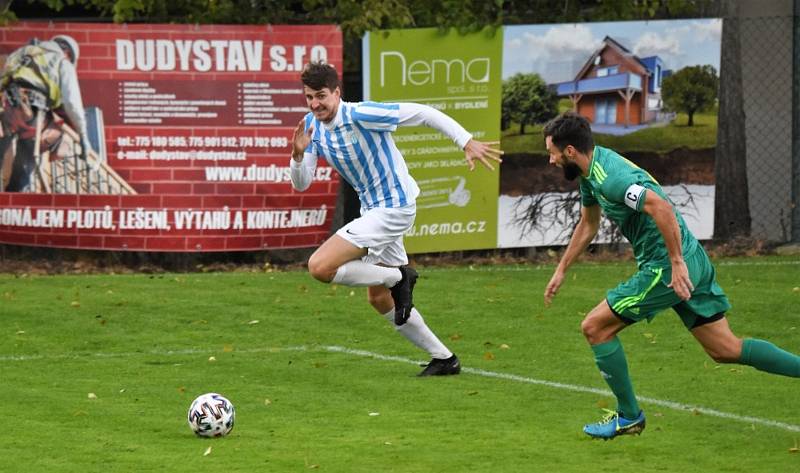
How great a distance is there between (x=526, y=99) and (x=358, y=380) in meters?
6.89

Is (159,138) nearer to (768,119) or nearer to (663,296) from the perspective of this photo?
(768,119)

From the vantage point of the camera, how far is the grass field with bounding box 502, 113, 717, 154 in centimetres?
1636

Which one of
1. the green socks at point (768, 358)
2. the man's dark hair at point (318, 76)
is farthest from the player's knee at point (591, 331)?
the man's dark hair at point (318, 76)

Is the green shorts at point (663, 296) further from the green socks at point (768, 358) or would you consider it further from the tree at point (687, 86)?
the tree at point (687, 86)

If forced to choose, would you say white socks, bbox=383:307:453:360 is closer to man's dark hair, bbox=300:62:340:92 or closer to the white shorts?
the white shorts

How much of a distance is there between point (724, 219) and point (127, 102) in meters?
6.86

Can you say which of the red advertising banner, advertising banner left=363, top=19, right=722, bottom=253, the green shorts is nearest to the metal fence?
advertising banner left=363, top=19, right=722, bottom=253

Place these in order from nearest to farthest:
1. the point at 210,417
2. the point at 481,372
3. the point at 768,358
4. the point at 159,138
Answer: the point at 768,358 → the point at 210,417 → the point at 481,372 → the point at 159,138

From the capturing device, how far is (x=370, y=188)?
9.95 metres

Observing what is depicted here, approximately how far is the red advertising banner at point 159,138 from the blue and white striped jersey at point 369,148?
5632 millimetres

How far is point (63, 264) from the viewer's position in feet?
52.3

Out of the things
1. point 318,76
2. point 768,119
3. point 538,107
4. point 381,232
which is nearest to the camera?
point 318,76

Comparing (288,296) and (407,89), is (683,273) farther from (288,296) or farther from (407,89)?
(407,89)

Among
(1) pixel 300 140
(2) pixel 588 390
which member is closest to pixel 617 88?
(1) pixel 300 140
